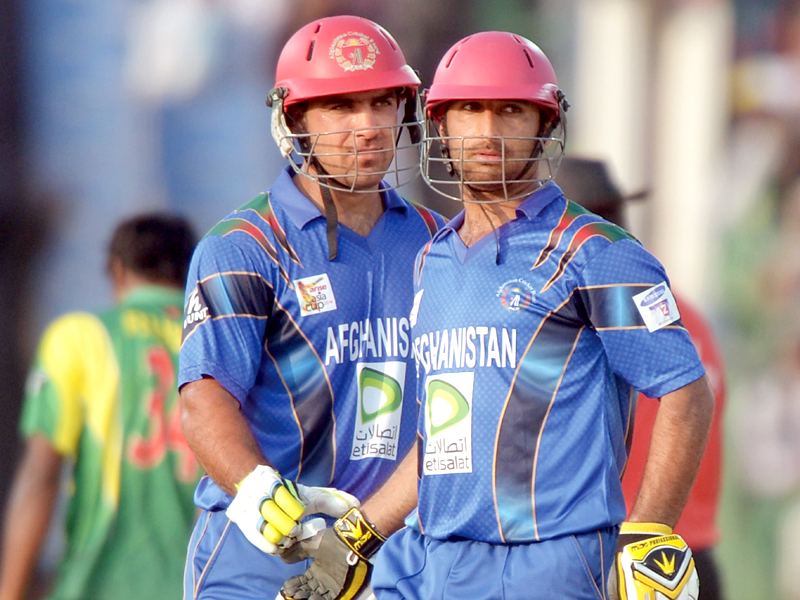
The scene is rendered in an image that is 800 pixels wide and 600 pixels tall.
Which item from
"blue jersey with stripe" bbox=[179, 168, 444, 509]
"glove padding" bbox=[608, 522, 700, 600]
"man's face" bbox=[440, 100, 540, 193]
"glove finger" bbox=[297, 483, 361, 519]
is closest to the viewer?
"glove padding" bbox=[608, 522, 700, 600]

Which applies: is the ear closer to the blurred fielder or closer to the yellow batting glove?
the yellow batting glove

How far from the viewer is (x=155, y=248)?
187 inches

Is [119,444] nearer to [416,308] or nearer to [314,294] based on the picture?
[314,294]

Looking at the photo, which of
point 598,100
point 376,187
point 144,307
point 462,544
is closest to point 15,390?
point 144,307

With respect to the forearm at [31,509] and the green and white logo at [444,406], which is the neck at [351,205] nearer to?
the green and white logo at [444,406]

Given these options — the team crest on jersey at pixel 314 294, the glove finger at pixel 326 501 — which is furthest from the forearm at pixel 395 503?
the team crest on jersey at pixel 314 294

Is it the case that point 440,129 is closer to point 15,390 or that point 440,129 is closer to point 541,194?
point 541,194

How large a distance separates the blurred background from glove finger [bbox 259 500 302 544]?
10.4 feet

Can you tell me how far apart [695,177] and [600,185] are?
1.83 m

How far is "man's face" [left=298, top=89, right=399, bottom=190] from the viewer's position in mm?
3117

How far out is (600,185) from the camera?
4.07 meters

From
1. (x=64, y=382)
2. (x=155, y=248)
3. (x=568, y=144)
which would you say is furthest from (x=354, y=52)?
(x=568, y=144)

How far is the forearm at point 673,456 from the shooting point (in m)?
2.53

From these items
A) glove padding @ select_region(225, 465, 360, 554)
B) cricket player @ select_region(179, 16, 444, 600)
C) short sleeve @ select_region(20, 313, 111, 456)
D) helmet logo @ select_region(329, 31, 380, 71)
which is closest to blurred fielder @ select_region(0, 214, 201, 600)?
short sleeve @ select_region(20, 313, 111, 456)
